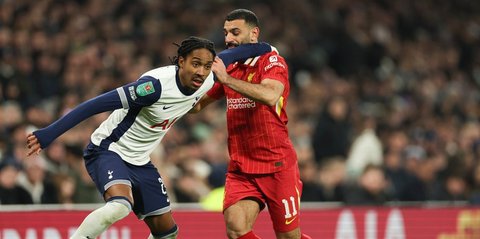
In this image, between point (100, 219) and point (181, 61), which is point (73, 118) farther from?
point (181, 61)

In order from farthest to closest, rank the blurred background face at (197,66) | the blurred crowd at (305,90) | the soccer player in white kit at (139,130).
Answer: the blurred crowd at (305,90)
the blurred background face at (197,66)
the soccer player in white kit at (139,130)

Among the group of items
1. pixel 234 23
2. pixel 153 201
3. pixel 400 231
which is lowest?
pixel 400 231

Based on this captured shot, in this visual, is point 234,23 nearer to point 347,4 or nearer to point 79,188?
point 79,188

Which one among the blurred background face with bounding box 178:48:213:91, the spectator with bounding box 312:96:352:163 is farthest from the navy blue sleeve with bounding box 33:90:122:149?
the spectator with bounding box 312:96:352:163

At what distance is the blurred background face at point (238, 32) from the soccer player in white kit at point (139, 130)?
11 centimetres

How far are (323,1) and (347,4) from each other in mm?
462

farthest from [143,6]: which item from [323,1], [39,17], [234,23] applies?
[234,23]

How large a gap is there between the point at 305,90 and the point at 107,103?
8.81 m

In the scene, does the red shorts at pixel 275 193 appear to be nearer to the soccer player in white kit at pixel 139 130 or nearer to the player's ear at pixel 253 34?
the soccer player in white kit at pixel 139 130

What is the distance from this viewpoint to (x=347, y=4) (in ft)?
63.8

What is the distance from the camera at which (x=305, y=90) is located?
53.0 feet

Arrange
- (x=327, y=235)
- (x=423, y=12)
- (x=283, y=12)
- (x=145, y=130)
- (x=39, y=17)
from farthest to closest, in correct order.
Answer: (x=423, y=12), (x=283, y=12), (x=39, y=17), (x=327, y=235), (x=145, y=130)

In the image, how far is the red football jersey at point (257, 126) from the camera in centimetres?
816

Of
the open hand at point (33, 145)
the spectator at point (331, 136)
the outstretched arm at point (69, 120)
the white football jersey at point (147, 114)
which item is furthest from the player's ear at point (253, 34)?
the spectator at point (331, 136)
